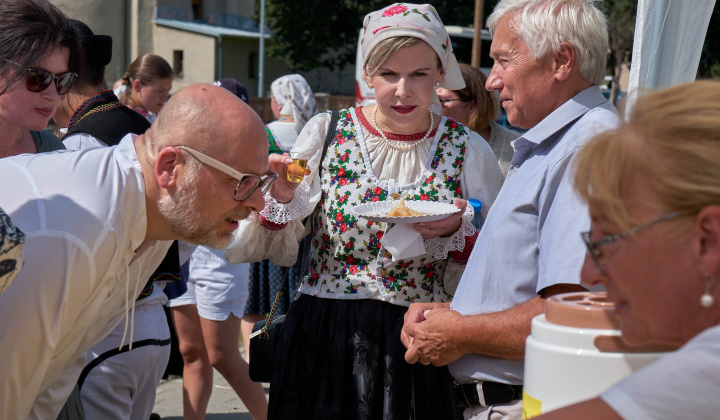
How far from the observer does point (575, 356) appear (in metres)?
1.35

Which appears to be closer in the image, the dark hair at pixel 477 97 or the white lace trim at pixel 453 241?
the white lace trim at pixel 453 241

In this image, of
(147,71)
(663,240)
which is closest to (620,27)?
(147,71)

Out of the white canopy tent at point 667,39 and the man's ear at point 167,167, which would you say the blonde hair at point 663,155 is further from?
the white canopy tent at point 667,39

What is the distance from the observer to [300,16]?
42.4 metres

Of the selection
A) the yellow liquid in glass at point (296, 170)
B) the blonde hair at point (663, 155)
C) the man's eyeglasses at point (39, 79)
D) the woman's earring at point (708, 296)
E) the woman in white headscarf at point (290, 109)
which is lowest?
the woman in white headscarf at point (290, 109)

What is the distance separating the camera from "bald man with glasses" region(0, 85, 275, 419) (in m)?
1.84

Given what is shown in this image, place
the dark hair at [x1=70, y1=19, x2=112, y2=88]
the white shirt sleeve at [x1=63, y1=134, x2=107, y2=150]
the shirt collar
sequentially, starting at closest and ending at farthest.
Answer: the shirt collar → the white shirt sleeve at [x1=63, y1=134, x2=107, y2=150] → the dark hair at [x1=70, y1=19, x2=112, y2=88]

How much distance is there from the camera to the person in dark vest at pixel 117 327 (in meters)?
3.01

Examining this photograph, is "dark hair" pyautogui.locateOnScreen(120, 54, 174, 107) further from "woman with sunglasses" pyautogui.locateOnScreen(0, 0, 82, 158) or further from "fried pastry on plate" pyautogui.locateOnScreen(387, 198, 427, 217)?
"fried pastry on plate" pyautogui.locateOnScreen(387, 198, 427, 217)

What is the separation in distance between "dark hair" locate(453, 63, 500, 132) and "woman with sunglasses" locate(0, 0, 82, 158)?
251 cm

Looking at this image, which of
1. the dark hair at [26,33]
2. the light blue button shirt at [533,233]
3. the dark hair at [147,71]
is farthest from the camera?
the dark hair at [147,71]

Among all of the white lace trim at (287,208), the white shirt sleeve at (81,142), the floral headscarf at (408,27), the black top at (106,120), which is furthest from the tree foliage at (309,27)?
the white lace trim at (287,208)

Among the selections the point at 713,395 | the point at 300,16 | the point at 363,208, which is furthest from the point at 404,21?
the point at 300,16

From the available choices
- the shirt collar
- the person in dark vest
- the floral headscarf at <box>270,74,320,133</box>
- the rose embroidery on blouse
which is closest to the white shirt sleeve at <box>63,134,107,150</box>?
the person in dark vest
